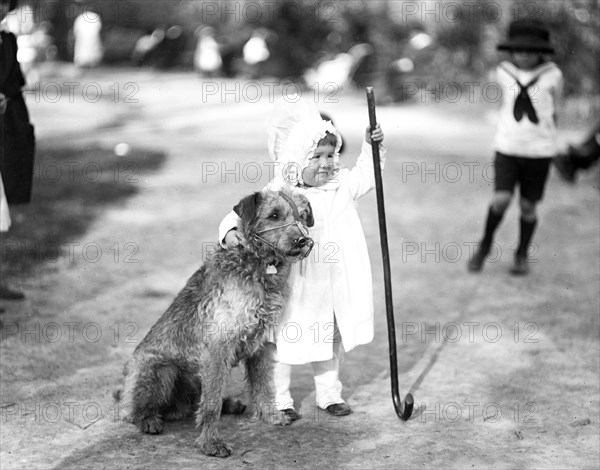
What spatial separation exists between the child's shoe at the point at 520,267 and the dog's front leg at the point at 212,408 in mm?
4640

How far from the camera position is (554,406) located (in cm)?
578

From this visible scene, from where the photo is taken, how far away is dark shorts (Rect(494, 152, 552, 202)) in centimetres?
859

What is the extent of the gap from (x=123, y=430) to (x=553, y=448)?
7.72ft

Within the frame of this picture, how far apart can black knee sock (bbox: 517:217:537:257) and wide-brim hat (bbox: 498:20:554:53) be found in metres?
1.58

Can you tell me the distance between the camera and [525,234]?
8859mm

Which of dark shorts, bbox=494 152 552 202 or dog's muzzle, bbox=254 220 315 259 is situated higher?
dog's muzzle, bbox=254 220 315 259

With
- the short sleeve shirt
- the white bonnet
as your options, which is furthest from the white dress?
the short sleeve shirt

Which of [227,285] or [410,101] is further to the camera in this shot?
[410,101]

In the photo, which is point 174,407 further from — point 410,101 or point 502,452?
point 410,101

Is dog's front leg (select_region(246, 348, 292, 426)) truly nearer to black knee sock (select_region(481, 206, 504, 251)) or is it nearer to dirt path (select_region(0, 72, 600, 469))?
dirt path (select_region(0, 72, 600, 469))

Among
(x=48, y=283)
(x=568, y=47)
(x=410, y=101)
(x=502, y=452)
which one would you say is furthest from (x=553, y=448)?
(x=410, y=101)

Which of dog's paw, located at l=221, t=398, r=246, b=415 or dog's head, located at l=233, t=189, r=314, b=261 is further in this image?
dog's paw, located at l=221, t=398, r=246, b=415

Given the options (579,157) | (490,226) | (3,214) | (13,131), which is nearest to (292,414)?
(3,214)

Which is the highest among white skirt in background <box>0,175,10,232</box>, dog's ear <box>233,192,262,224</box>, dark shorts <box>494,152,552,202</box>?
dog's ear <box>233,192,262,224</box>
